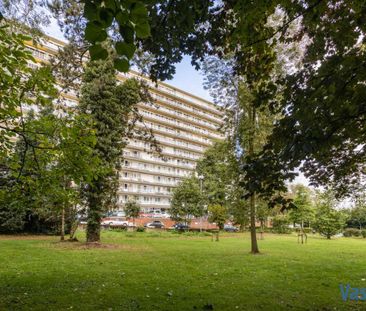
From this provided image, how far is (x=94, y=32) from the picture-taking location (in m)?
1.46

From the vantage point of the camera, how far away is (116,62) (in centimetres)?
158

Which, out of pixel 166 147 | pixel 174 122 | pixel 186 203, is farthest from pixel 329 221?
pixel 174 122

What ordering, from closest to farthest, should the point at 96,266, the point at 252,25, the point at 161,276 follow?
the point at 252,25 < the point at 161,276 < the point at 96,266

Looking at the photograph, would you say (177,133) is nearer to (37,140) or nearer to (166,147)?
(166,147)

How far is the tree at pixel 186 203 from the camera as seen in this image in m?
41.1

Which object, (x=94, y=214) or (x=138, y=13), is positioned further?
(x=94, y=214)

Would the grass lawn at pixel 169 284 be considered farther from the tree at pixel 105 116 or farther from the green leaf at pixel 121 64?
the tree at pixel 105 116

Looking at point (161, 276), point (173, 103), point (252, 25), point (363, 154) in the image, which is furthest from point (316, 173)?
point (173, 103)

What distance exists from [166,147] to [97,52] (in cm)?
8097

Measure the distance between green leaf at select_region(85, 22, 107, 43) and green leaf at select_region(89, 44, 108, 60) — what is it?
48 mm

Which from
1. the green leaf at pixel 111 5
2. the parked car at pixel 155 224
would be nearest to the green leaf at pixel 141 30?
the green leaf at pixel 111 5

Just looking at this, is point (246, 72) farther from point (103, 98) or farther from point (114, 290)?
point (103, 98)

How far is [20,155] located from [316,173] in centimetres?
679

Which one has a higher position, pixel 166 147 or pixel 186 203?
pixel 166 147
